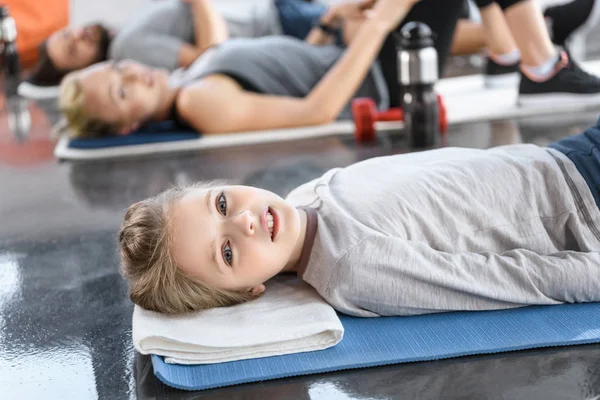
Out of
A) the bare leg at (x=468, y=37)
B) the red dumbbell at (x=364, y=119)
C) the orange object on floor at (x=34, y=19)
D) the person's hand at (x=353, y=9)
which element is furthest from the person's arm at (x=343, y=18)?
the orange object on floor at (x=34, y=19)

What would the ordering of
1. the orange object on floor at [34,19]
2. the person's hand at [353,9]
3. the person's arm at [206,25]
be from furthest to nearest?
the orange object on floor at [34,19], the person's arm at [206,25], the person's hand at [353,9]

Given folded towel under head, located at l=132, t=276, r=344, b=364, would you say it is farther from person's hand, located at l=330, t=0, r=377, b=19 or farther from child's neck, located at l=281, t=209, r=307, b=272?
person's hand, located at l=330, t=0, r=377, b=19

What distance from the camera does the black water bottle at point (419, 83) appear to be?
2422 mm

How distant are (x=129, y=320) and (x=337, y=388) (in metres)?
0.47

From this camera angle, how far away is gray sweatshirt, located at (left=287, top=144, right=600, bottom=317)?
1278 millimetres

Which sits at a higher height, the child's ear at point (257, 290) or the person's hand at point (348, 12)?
the person's hand at point (348, 12)

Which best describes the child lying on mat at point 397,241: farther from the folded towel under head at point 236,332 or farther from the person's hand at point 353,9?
the person's hand at point 353,9

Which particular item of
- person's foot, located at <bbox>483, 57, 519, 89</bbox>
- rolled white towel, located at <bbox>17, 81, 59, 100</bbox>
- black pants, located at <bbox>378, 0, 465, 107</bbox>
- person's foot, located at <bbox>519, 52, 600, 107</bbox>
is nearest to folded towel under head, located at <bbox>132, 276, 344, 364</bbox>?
black pants, located at <bbox>378, 0, 465, 107</bbox>

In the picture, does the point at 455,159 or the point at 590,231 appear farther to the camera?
the point at 455,159

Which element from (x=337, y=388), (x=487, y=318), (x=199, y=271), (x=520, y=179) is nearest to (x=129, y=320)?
(x=199, y=271)

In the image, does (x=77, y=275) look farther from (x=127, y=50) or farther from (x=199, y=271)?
(x=127, y=50)

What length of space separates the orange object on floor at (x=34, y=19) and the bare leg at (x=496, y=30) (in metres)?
2.82

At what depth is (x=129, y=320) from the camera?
1443 millimetres

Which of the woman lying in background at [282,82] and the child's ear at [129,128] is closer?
the woman lying in background at [282,82]
